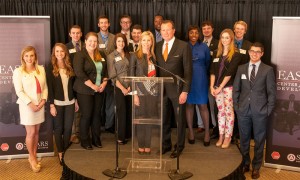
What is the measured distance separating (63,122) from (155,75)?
1237 millimetres

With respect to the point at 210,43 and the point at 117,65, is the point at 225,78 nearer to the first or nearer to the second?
the point at 210,43

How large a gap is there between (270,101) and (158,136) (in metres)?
1.26

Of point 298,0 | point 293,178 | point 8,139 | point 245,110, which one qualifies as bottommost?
point 293,178

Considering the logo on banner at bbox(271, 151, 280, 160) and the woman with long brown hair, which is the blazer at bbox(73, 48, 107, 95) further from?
the logo on banner at bbox(271, 151, 280, 160)

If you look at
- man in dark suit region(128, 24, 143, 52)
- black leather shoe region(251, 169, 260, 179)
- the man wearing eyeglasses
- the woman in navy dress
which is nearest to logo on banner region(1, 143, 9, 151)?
man in dark suit region(128, 24, 143, 52)

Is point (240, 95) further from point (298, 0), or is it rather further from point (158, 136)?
point (298, 0)

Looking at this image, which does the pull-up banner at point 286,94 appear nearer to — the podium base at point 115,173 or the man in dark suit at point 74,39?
the podium base at point 115,173

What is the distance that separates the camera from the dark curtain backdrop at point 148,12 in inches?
237

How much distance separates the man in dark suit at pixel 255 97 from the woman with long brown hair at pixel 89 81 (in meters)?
1.56

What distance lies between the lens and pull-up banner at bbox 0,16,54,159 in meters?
4.86

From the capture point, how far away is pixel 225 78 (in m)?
4.84

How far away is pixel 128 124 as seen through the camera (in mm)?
5398

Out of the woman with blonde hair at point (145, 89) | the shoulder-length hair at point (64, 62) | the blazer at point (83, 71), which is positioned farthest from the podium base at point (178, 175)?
the shoulder-length hair at point (64, 62)

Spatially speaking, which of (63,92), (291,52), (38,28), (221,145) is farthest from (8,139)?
(291,52)
